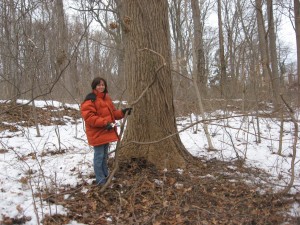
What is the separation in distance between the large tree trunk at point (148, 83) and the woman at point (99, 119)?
0.57 m

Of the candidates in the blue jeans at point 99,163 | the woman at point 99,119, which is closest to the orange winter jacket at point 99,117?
the woman at point 99,119

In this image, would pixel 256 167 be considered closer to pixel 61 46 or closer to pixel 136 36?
pixel 136 36

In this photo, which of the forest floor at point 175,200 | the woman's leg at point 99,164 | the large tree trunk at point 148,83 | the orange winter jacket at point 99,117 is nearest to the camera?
the forest floor at point 175,200

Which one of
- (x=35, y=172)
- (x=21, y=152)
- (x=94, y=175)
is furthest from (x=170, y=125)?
(x=21, y=152)

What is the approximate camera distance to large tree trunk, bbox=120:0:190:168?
176 inches

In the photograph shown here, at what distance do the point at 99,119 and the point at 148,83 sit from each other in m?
1.07

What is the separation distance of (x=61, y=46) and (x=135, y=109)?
354cm

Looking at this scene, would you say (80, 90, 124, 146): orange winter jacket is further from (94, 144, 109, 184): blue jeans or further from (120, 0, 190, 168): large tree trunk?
(120, 0, 190, 168): large tree trunk

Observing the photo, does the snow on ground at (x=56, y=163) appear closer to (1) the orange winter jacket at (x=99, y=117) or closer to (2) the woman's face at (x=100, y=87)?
(1) the orange winter jacket at (x=99, y=117)

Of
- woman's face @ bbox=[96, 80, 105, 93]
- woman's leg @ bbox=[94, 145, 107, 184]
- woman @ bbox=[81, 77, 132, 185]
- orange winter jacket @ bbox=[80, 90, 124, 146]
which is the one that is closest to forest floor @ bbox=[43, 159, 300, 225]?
woman's leg @ bbox=[94, 145, 107, 184]

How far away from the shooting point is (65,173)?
4.41 metres

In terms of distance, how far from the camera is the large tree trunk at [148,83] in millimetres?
4469

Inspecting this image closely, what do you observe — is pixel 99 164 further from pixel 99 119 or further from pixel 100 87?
pixel 100 87

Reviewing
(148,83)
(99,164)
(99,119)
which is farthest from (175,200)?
(148,83)
